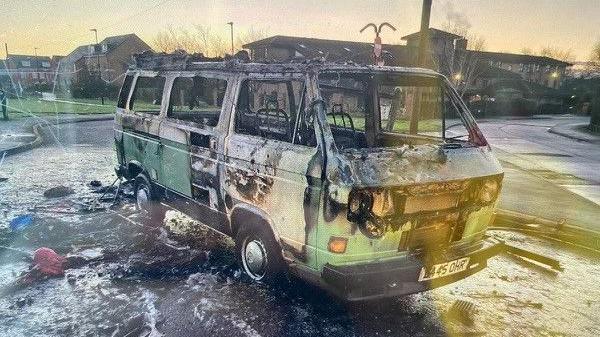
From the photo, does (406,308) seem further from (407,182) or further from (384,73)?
(384,73)

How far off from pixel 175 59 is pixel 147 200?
2104mm

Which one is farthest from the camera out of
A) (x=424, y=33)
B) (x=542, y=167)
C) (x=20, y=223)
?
(x=542, y=167)

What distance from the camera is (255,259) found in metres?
3.80

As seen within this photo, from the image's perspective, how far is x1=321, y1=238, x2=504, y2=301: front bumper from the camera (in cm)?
284

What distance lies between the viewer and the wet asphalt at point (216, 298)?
132 inches

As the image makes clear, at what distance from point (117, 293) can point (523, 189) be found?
8045mm

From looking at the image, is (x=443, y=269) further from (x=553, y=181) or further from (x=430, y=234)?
(x=553, y=181)

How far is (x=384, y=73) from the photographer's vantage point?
3.78 m

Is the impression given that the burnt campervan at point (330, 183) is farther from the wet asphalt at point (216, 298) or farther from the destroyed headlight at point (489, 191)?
the wet asphalt at point (216, 298)

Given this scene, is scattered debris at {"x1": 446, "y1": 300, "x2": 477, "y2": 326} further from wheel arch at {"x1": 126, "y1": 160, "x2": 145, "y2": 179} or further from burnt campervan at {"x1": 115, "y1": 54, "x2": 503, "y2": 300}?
wheel arch at {"x1": 126, "y1": 160, "x2": 145, "y2": 179}

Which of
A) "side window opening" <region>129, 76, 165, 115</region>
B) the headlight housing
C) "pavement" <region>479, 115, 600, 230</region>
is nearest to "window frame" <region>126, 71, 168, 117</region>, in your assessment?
"side window opening" <region>129, 76, 165, 115</region>

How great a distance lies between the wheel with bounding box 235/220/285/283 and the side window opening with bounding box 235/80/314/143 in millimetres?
981

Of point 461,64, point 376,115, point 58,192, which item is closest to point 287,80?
point 376,115

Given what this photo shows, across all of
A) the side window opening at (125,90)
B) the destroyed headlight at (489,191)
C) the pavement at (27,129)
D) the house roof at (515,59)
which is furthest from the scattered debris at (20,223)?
the house roof at (515,59)
